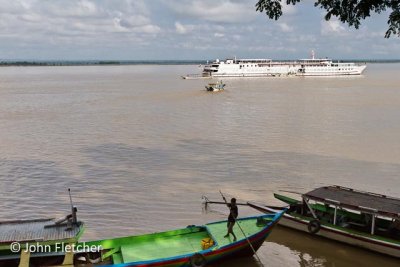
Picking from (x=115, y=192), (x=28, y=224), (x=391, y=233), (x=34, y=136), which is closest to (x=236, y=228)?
(x=391, y=233)

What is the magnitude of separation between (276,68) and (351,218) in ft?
289

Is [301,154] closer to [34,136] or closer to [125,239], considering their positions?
[125,239]

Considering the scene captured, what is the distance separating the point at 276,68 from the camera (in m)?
97.9

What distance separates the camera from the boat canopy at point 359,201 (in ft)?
34.8

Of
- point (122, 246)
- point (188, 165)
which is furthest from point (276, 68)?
point (122, 246)

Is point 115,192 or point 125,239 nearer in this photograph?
point 125,239

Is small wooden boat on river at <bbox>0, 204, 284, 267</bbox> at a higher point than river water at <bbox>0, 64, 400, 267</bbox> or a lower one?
higher

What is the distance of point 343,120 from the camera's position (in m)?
31.6

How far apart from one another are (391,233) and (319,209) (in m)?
2.06

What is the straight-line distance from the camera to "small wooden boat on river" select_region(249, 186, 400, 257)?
10.8 metres

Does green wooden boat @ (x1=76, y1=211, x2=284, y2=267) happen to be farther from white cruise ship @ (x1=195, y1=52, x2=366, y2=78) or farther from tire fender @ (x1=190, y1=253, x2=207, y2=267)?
white cruise ship @ (x1=195, y1=52, x2=366, y2=78)

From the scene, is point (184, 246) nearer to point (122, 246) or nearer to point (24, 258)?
point (122, 246)

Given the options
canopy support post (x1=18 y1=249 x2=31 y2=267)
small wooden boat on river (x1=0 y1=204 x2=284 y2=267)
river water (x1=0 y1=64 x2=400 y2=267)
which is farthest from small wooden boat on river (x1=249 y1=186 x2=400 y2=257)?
canopy support post (x1=18 y1=249 x2=31 y2=267)

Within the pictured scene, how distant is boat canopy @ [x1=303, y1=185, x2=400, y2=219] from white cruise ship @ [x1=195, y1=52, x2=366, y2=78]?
271 feet
